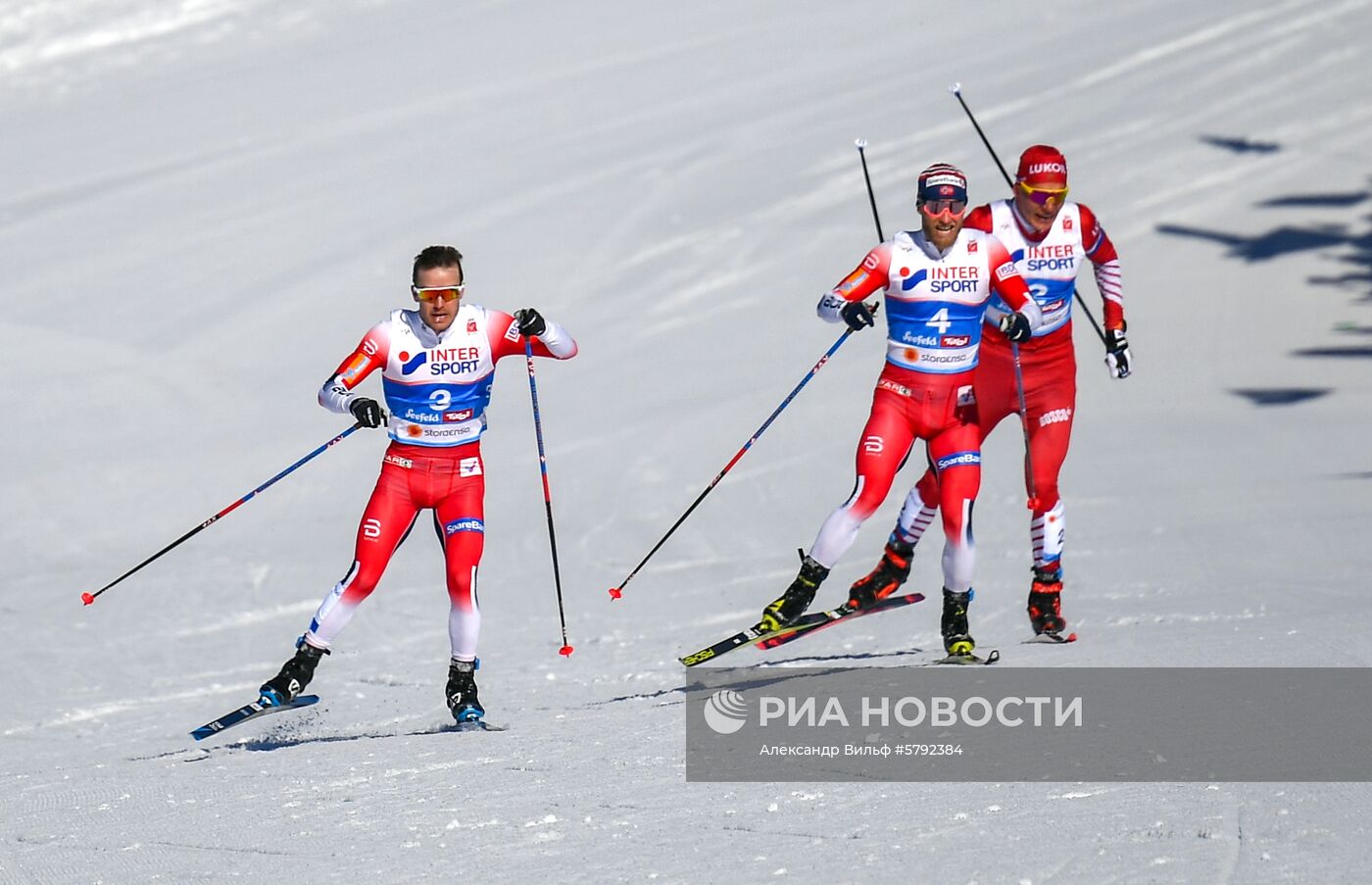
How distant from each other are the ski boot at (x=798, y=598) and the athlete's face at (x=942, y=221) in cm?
158

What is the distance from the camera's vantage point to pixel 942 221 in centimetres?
A: 811

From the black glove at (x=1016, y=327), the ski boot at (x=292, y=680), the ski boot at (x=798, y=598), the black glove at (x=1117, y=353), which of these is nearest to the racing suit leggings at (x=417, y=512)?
the ski boot at (x=292, y=680)

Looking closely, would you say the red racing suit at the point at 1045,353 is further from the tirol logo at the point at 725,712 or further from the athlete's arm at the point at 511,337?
the athlete's arm at the point at 511,337

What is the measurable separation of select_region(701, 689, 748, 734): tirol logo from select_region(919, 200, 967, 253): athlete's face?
218cm

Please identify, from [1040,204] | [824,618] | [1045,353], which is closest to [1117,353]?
[1045,353]

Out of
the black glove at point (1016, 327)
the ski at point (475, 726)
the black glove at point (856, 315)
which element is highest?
the black glove at point (856, 315)

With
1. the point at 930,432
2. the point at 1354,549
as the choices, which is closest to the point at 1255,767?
the point at 930,432

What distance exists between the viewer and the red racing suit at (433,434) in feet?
25.7

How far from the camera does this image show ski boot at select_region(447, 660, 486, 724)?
8.09m

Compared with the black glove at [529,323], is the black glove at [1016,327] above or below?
below

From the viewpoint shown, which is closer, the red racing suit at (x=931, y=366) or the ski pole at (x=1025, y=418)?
the red racing suit at (x=931, y=366)

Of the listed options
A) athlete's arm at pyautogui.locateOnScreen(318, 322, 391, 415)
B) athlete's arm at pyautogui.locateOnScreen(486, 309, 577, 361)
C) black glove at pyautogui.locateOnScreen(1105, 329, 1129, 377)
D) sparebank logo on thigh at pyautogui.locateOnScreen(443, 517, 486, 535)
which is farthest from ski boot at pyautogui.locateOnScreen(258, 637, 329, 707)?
black glove at pyautogui.locateOnScreen(1105, 329, 1129, 377)

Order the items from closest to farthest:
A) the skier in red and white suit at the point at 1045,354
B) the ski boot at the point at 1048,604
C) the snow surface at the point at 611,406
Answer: the snow surface at the point at 611,406 < the skier in red and white suit at the point at 1045,354 < the ski boot at the point at 1048,604

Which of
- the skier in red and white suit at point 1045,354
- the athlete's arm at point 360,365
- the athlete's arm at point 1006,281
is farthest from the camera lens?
the skier in red and white suit at point 1045,354
